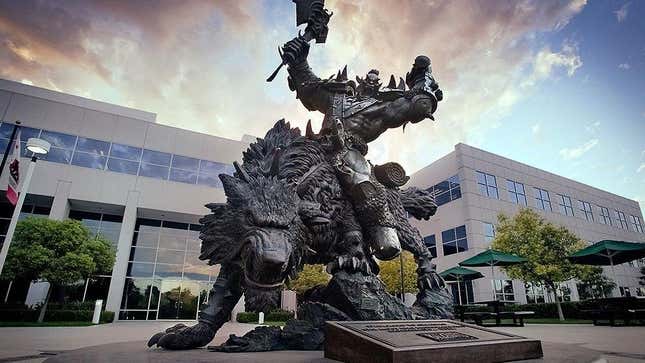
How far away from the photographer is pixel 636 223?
3478 centimetres

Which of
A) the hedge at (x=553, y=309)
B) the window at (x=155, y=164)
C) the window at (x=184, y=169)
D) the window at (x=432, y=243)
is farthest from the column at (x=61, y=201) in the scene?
the window at (x=432, y=243)

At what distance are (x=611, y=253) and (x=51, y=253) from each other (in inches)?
873

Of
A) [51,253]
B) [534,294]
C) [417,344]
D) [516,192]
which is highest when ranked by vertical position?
[516,192]

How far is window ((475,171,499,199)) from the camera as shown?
23.9m

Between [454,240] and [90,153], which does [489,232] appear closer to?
[454,240]

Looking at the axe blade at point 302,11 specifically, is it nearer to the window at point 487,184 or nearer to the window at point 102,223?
the window at point 102,223

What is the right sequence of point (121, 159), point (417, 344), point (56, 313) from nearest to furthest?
1. point (417, 344)
2. point (56, 313)
3. point (121, 159)

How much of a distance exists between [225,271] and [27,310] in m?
17.6

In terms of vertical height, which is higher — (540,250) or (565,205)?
(565,205)

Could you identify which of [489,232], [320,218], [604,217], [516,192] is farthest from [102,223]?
[604,217]

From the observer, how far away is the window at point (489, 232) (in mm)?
22594

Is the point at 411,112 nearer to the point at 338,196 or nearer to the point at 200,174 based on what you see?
the point at 338,196

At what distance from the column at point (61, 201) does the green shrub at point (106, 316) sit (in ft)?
17.5

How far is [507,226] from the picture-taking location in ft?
63.5
